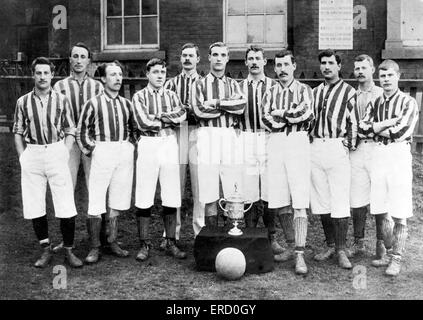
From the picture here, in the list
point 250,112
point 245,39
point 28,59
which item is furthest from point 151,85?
point 28,59

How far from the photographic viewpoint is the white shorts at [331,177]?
617 centimetres

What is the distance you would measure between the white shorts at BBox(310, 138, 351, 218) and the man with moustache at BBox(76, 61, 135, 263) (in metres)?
2.07

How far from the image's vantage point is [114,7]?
1198 centimetres

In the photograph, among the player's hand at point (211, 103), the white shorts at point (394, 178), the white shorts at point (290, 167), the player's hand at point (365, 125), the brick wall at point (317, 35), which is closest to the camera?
the white shorts at point (394, 178)

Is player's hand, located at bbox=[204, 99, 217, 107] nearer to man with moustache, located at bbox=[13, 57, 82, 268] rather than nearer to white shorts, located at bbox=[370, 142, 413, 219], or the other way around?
man with moustache, located at bbox=[13, 57, 82, 268]

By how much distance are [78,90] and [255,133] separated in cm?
215

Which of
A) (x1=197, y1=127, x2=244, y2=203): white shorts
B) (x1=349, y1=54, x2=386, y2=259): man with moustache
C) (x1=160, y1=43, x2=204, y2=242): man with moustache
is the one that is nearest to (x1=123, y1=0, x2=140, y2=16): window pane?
(x1=160, y1=43, x2=204, y2=242): man with moustache

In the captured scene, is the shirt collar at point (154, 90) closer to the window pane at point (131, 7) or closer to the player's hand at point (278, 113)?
the player's hand at point (278, 113)

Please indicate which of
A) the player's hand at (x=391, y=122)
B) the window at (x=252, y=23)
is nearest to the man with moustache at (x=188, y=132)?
the player's hand at (x=391, y=122)

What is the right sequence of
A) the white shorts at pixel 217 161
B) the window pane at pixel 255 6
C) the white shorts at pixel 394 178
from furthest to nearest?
the window pane at pixel 255 6 < the white shorts at pixel 217 161 < the white shorts at pixel 394 178

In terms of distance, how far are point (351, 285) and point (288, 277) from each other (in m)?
0.64

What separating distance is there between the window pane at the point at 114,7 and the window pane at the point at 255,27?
2745mm

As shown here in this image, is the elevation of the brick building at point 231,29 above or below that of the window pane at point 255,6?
below
